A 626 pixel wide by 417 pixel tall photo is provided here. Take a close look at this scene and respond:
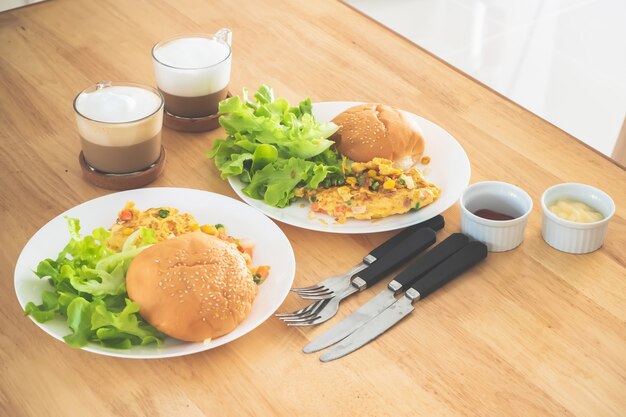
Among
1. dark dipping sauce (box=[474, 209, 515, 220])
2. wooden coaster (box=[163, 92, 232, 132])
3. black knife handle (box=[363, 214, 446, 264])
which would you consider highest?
dark dipping sauce (box=[474, 209, 515, 220])

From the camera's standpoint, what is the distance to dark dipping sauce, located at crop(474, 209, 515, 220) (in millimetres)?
1590

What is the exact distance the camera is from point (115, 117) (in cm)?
162

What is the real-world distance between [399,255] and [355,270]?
9 centimetres

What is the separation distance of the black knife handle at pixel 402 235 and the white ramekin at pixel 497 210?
5 cm

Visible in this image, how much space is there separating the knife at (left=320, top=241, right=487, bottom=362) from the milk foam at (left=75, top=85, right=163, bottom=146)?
619mm

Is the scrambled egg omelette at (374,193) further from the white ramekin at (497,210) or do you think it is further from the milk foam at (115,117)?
the milk foam at (115,117)

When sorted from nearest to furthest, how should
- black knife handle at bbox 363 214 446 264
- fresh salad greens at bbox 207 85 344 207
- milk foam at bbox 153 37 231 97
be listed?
black knife handle at bbox 363 214 446 264
fresh salad greens at bbox 207 85 344 207
milk foam at bbox 153 37 231 97

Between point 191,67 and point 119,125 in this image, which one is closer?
point 119,125

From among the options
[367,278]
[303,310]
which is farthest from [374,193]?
[303,310]

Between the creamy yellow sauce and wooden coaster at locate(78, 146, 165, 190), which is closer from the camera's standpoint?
the creamy yellow sauce

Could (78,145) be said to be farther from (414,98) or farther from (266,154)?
(414,98)

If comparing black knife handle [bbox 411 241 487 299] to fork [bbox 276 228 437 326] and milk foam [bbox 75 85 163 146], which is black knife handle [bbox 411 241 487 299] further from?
milk foam [bbox 75 85 163 146]

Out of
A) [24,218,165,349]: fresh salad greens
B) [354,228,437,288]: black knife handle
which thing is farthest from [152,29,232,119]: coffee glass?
[354,228,437,288]: black knife handle

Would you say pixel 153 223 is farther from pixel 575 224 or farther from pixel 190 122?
pixel 575 224
